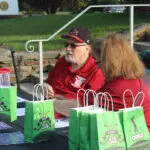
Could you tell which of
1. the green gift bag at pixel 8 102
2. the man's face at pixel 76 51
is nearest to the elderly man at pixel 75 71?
the man's face at pixel 76 51

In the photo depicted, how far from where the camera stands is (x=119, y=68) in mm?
3654

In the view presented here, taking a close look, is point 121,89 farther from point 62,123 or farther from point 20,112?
point 20,112

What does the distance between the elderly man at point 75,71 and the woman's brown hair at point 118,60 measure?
97cm

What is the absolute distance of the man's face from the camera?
186 inches

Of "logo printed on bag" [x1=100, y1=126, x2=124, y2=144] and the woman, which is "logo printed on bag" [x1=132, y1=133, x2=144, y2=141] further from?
the woman

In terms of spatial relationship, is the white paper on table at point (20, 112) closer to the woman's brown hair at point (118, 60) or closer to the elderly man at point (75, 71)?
the elderly man at point (75, 71)

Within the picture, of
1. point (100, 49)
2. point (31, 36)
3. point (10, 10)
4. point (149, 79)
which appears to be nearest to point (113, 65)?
point (100, 49)

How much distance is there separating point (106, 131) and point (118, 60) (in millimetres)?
573

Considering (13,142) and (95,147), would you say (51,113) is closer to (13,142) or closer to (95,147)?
(13,142)

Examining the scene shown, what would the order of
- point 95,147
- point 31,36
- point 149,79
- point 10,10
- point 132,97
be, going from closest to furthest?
point 95,147
point 132,97
point 149,79
point 31,36
point 10,10

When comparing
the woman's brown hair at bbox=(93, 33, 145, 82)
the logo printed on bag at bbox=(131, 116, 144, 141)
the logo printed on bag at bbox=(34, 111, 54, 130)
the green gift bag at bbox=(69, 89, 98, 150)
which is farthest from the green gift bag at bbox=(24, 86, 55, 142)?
the logo printed on bag at bbox=(131, 116, 144, 141)

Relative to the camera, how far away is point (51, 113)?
3938mm

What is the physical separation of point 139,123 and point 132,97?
0.25 m

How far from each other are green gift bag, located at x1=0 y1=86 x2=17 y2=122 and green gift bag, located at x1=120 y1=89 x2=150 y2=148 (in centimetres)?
142
